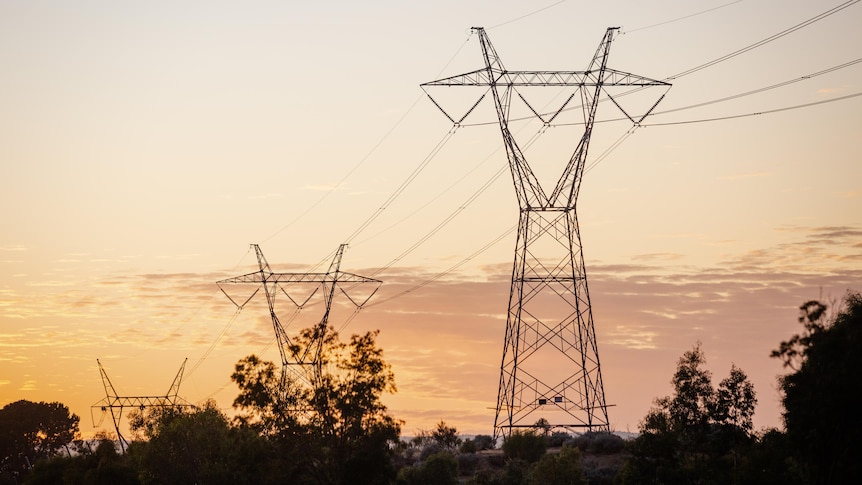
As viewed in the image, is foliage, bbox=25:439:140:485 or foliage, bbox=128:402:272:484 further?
foliage, bbox=25:439:140:485

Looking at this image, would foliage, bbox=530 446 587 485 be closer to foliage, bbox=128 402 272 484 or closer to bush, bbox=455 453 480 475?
bush, bbox=455 453 480 475

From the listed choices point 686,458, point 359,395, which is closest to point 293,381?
point 359,395

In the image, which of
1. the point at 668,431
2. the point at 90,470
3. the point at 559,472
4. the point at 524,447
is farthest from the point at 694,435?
the point at 90,470

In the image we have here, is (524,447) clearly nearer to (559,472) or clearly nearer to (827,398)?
(559,472)

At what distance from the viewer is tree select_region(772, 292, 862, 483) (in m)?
64.7

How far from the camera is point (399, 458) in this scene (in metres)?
149

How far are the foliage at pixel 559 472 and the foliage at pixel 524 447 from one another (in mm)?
22538

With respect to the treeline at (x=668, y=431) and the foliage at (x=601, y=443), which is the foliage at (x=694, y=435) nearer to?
the treeline at (x=668, y=431)

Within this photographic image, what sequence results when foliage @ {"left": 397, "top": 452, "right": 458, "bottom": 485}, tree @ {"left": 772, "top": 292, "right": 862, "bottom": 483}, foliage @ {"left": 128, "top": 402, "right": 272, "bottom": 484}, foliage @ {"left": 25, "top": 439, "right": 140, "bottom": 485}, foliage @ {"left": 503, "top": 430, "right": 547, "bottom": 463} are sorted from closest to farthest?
tree @ {"left": 772, "top": 292, "right": 862, "bottom": 483} < foliage @ {"left": 128, "top": 402, "right": 272, "bottom": 484} < foliage @ {"left": 397, "top": 452, "right": 458, "bottom": 485} < foliage @ {"left": 503, "top": 430, "right": 547, "bottom": 463} < foliage @ {"left": 25, "top": 439, "right": 140, "bottom": 485}

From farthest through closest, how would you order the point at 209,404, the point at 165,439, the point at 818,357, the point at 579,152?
the point at 209,404 < the point at 165,439 < the point at 579,152 < the point at 818,357

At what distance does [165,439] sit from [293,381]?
39583 millimetres

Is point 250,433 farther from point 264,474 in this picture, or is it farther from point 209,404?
point 209,404

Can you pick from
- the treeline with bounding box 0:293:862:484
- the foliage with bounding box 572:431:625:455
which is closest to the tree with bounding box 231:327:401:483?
the treeline with bounding box 0:293:862:484

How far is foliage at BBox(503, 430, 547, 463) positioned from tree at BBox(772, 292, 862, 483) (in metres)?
66.0
